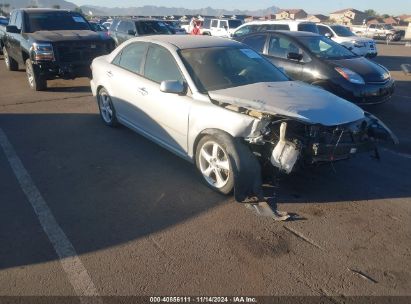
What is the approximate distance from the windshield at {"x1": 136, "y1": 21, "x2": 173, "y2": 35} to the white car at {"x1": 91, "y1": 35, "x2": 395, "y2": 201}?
895 centimetres

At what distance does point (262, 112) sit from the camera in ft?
12.7

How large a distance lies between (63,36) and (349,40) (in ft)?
42.5

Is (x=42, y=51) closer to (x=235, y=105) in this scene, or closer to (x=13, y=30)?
(x=13, y=30)

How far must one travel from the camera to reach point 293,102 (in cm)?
408

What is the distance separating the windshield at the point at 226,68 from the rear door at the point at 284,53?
2.77 m

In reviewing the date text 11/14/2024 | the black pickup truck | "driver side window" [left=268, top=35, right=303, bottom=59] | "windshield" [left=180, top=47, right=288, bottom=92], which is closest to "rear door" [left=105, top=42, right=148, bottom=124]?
"windshield" [left=180, top=47, right=288, bottom=92]

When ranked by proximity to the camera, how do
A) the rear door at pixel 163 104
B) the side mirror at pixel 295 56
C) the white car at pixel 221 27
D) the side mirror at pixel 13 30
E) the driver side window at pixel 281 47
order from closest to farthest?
the rear door at pixel 163 104, the side mirror at pixel 295 56, the driver side window at pixel 281 47, the side mirror at pixel 13 30, the white car at pixel 221 27

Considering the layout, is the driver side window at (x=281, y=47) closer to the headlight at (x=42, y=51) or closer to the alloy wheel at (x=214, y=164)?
the alloy wheel at (x=214, y=164)

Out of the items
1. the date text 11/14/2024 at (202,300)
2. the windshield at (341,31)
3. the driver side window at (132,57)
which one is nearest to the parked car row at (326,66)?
the driver side window at (132,57)

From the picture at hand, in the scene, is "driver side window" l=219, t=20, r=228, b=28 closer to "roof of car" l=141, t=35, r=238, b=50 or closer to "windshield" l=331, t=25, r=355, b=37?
"windshield" l=331, t=25, r=355, b=37

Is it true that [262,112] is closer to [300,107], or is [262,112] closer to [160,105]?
[300,107]

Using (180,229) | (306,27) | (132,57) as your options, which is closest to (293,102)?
(180,229)

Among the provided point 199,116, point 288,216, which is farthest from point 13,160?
point 288,216

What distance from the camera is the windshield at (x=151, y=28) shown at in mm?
14102
